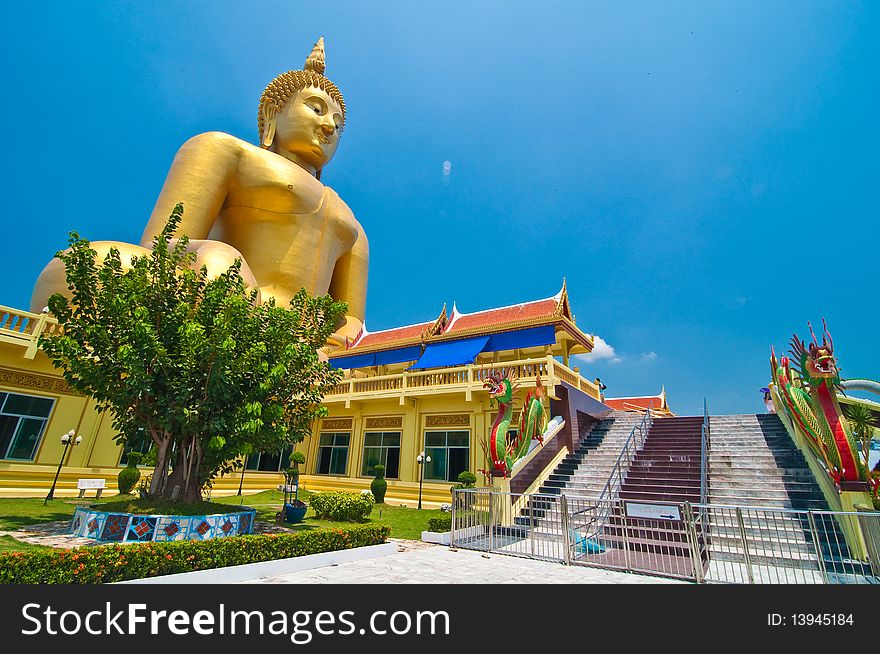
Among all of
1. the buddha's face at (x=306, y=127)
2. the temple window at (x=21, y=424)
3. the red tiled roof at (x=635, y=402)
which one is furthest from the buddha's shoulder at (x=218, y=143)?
the red tiled roof at (x=635, y=402)

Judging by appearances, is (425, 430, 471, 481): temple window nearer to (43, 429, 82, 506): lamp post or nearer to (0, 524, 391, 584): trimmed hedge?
(0, 524, 391, 584): trimmed hedge

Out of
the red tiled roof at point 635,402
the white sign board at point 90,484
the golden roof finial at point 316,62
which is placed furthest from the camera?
the red tiled roof at point 635,402

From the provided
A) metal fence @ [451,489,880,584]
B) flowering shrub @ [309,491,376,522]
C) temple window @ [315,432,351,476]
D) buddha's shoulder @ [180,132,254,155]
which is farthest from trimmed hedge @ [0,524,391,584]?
buddha's shoulder @ [180,132,254,155]

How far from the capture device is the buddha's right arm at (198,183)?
18.2 meters

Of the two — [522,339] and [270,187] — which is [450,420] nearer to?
[522,339]

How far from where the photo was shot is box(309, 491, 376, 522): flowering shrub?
39.3 feet

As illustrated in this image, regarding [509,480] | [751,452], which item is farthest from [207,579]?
[751,452]

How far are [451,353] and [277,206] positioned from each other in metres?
10.1

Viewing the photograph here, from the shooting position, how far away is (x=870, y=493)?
812 centimetres

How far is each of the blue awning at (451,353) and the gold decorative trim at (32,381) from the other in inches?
488

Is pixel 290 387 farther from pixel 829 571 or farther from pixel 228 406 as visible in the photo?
pixel 829 571

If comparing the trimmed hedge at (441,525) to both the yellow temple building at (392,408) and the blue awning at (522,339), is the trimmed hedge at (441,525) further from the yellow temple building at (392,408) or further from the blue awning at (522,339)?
the blue awning at (522,339)

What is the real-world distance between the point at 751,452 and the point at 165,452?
14.7 meters

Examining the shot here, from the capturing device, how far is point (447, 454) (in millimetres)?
17109
